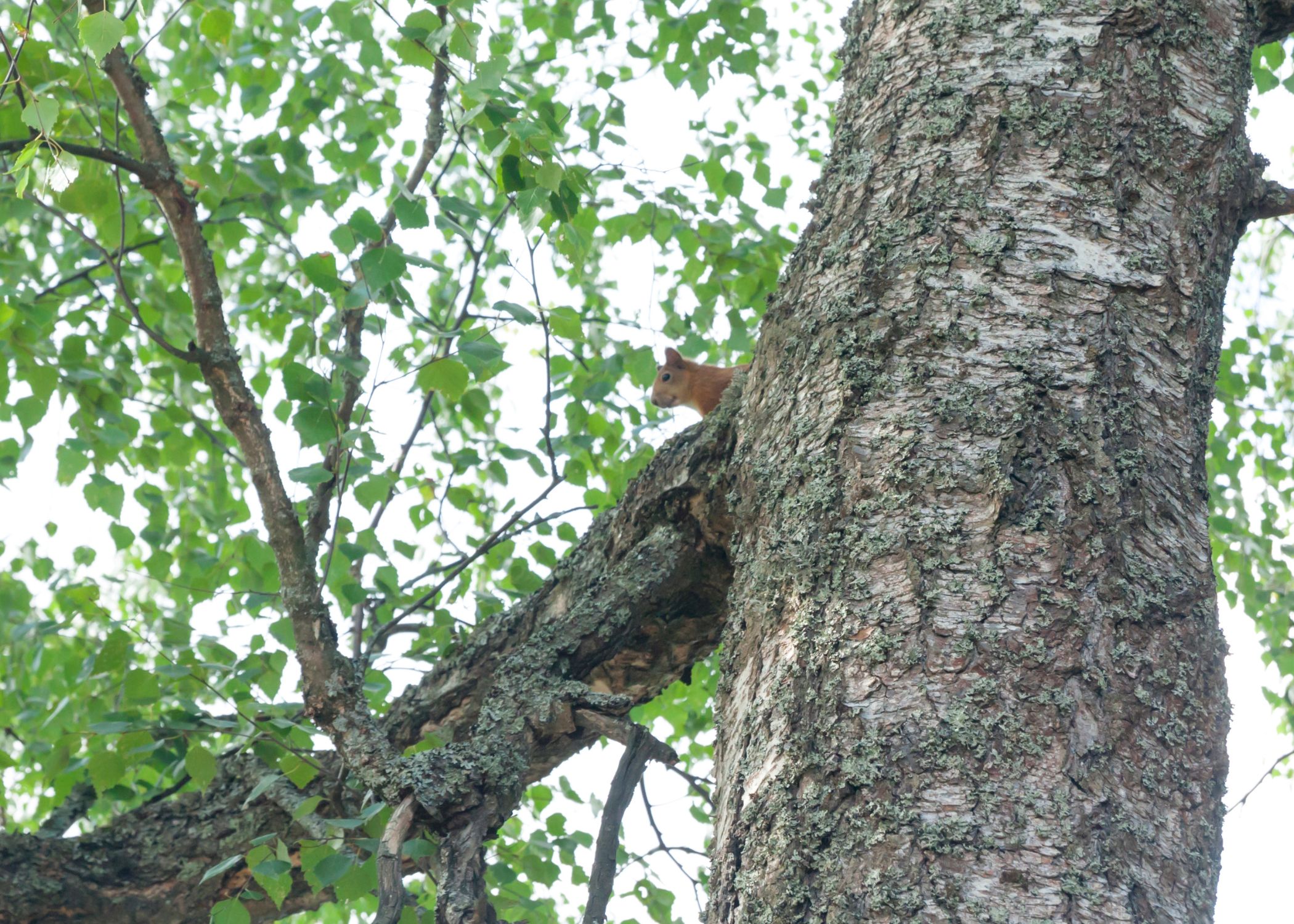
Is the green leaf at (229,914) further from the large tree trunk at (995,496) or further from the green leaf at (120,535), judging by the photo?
the green leaf at (120,535)

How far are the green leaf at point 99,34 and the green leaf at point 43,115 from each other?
0.37 ft

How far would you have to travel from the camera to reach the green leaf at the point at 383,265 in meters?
2.04

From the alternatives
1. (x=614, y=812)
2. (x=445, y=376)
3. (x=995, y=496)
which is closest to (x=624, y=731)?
(x=614, y=812)

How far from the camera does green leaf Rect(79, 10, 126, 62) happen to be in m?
1.54

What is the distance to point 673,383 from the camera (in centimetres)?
559

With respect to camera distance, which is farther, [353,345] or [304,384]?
[353,345]

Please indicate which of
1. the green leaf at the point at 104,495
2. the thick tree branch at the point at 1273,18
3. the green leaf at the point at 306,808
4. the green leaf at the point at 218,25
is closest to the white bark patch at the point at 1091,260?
the thick tree branch at the point at 1273,18

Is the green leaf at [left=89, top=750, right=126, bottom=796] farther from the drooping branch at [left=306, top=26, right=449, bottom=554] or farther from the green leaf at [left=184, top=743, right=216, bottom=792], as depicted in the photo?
the drooping branch at [left=306, top=26, right=449, bottom=554]

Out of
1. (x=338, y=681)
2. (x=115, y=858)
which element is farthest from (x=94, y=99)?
(x=115, y=858)

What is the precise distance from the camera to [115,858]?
235cm

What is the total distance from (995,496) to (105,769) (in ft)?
6.30

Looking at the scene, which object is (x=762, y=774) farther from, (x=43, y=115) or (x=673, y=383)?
(x=673, y=383)

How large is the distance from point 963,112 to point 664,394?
13.3ft

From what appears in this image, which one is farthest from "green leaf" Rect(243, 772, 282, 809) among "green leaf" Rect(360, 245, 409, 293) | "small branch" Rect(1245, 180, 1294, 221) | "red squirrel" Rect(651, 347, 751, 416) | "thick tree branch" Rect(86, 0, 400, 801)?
"red squirrel" Rect(651, 347, 751, 416)
